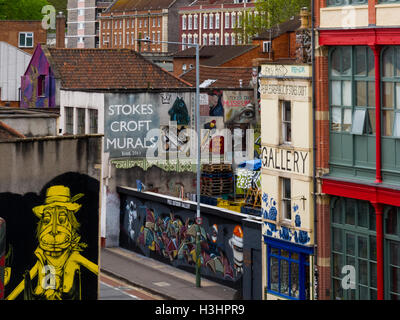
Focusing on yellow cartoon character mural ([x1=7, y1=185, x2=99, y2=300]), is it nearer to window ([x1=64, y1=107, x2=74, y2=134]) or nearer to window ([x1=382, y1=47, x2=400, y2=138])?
window ([x1=382, y1=47, x2=400, y2=138])

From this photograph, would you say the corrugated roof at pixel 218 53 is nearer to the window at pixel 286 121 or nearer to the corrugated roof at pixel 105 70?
the corrugated roof at pixel 105 70

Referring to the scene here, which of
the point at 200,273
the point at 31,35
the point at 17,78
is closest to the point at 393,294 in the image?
the point at 200,273

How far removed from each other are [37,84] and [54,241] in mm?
33521

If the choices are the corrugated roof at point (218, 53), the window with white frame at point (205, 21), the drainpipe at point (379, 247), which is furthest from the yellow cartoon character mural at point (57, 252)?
the window with white frame at point (205, 21)

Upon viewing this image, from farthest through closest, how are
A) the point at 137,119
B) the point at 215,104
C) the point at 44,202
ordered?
the point at 215,104
the point at 137,119
the point at 44,202

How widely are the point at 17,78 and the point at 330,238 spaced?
162ft

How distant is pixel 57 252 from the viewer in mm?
32688

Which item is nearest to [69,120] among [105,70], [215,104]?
[105,70]

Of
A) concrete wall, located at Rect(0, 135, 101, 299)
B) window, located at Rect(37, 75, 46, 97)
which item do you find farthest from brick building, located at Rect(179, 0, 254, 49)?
concrete wall, located at Rect(0, 135, 101, 299)

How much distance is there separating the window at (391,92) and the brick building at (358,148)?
3cm

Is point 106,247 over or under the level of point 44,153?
under

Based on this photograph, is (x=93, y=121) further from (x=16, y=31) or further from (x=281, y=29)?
(x=281, y=29)

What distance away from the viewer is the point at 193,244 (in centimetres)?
4500

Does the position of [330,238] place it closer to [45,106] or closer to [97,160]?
[97,160]
